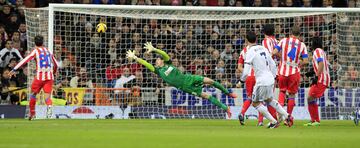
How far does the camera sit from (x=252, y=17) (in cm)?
2369

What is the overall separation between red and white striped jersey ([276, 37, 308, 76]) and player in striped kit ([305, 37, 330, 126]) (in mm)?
578

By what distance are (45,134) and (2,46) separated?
12718 millimetres

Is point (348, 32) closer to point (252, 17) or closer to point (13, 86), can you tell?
point (252, 17)

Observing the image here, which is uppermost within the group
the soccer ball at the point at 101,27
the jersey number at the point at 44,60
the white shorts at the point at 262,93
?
the soccer ball at the point at 101,27

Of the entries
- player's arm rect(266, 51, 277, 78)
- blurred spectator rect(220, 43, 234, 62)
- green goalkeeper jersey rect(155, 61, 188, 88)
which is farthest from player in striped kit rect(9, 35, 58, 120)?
player's arm rect(266, 51, 277, 78)

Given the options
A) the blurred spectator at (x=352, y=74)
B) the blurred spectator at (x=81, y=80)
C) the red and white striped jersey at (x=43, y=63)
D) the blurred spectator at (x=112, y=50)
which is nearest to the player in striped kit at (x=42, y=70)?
the red and white striped jersey at (x=43, y=63)

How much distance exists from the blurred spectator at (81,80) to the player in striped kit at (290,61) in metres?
7.90

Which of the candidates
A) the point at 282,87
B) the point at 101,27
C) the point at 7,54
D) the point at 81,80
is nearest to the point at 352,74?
the point at 282,87

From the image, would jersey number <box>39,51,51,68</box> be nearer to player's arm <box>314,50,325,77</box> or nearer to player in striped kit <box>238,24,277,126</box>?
player in striped kit <box>238,24,277,126</box>

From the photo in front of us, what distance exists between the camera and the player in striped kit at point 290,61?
1752 centimetres

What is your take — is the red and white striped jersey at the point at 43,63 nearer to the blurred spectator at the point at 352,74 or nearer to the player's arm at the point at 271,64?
the player's arm at the point at 271,64

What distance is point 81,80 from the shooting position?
24.3 meters

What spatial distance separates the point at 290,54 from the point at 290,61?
0.47 ft

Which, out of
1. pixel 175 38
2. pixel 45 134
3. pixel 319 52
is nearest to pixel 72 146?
pixel 45 134
